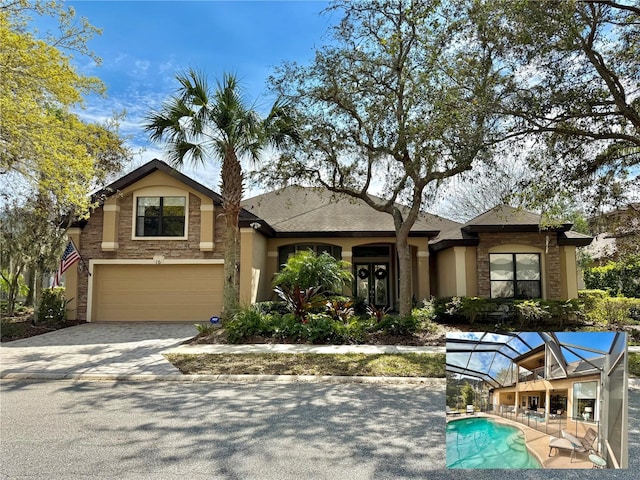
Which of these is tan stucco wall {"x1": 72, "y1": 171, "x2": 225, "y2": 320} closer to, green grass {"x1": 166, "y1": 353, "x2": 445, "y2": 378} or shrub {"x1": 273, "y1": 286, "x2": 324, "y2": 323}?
shrub {"x1": 273, "y1": 286, "x2": 324, "y2": 323}

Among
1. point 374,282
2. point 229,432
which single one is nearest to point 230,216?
point 229,432

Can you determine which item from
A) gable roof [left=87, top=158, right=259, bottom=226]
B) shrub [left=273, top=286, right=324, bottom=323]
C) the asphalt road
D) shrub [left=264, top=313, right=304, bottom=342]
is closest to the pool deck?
the asphalt road

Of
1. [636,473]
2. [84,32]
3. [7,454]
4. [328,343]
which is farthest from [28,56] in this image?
[636,473]

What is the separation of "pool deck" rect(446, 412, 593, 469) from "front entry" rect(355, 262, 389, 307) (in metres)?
19.5

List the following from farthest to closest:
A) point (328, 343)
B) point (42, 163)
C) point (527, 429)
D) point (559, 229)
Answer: point (559, 229) → point (328, 343) → point (42, 163) → point (527, 429)

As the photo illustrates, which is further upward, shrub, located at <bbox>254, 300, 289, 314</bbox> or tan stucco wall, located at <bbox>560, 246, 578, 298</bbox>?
tan stucco wall, located at <bbox>560, 246, 578, 298</bbox>

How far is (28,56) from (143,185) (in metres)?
7.58

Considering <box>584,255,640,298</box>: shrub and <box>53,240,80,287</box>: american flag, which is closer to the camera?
<box>53,240,80,287</box>: american flag

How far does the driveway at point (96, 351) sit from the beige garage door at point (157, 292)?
4.64 feet

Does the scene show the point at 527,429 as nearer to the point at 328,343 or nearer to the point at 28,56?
the point at 328,343

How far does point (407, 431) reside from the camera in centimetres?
534

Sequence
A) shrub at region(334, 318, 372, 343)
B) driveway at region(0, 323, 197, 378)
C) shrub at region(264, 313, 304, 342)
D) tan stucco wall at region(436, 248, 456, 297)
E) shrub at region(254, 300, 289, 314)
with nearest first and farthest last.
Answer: driveway at region(0, 323, 197, 378)
shrub at region(334, 318, 372, 343)
shrub at region(264, 313, 304, 342)
shrub at region(254, 300, 289, 314)
tan stucco wall at region(436, 248, 456, 297)

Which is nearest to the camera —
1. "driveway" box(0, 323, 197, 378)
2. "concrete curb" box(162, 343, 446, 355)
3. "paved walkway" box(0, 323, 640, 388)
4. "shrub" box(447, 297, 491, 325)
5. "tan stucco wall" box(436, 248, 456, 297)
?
"paved walkway" box(0, 323, 640, 388)

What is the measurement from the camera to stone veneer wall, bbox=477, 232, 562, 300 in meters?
16.9
